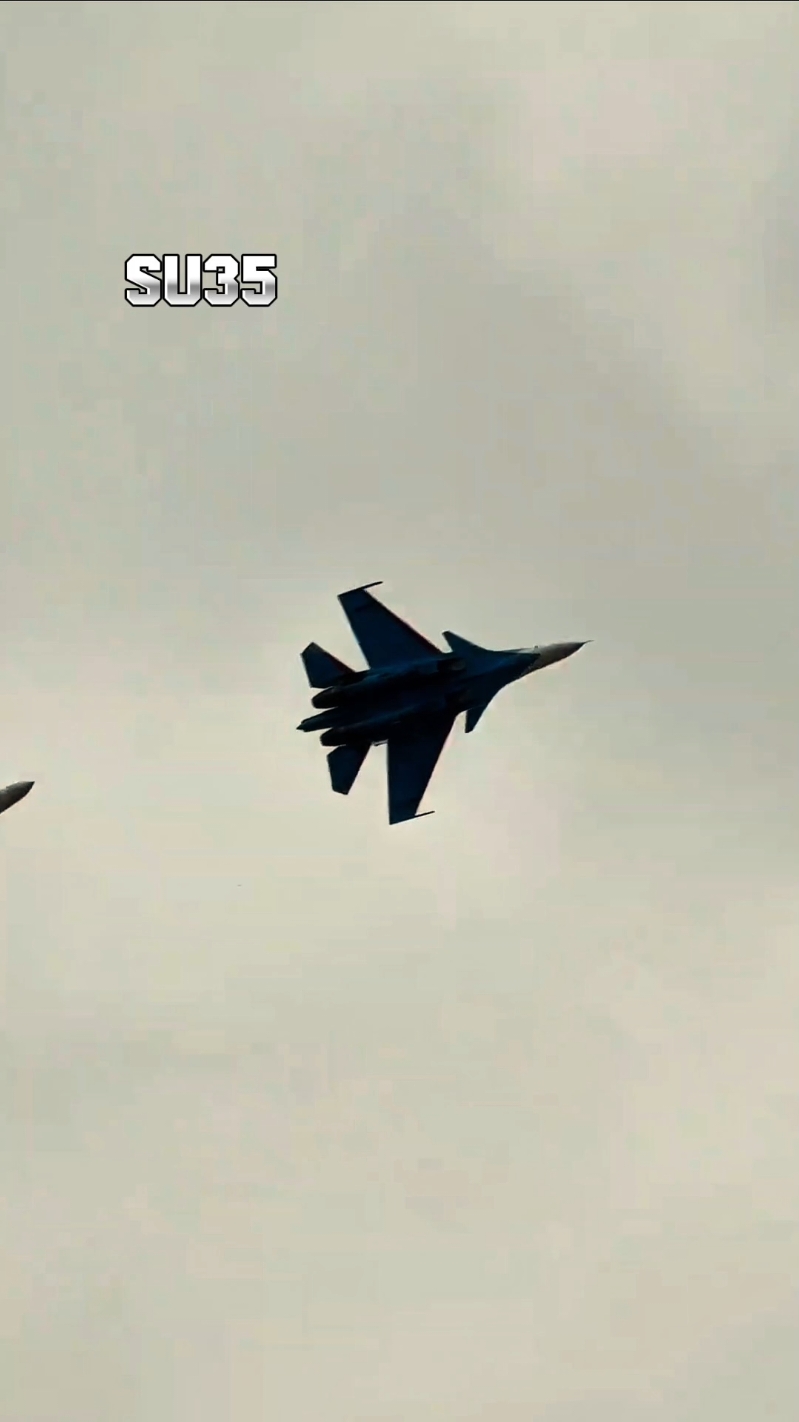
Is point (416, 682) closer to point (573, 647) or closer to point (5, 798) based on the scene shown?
point (573, 647)

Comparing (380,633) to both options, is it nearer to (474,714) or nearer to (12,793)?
(474,714)

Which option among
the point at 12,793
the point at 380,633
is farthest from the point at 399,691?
the point at 12,793

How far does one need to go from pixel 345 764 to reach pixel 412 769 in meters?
4.67

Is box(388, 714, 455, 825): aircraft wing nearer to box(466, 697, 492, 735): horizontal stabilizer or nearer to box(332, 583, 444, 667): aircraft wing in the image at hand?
box(466, 697, 492, 735): horizontal stabilizer

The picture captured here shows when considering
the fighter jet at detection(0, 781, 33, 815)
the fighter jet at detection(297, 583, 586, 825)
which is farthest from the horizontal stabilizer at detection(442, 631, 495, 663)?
the fighter jet at detection(0, 781, 33, 815)

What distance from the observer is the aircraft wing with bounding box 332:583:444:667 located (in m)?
128

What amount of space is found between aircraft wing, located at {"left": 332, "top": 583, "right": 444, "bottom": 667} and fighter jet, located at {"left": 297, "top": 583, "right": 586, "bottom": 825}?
0.19 feet

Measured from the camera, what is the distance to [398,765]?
423ft

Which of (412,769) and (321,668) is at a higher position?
(321,668)

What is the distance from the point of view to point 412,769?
129m

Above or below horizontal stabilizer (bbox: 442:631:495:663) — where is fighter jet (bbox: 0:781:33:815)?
below

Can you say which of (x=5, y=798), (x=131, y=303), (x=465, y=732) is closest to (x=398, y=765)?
(x=465, y=732)

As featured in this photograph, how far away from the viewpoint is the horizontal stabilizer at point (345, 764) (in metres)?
126

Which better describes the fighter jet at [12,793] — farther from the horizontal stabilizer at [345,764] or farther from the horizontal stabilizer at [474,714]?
the horizontal stabilizer at [474,714]
